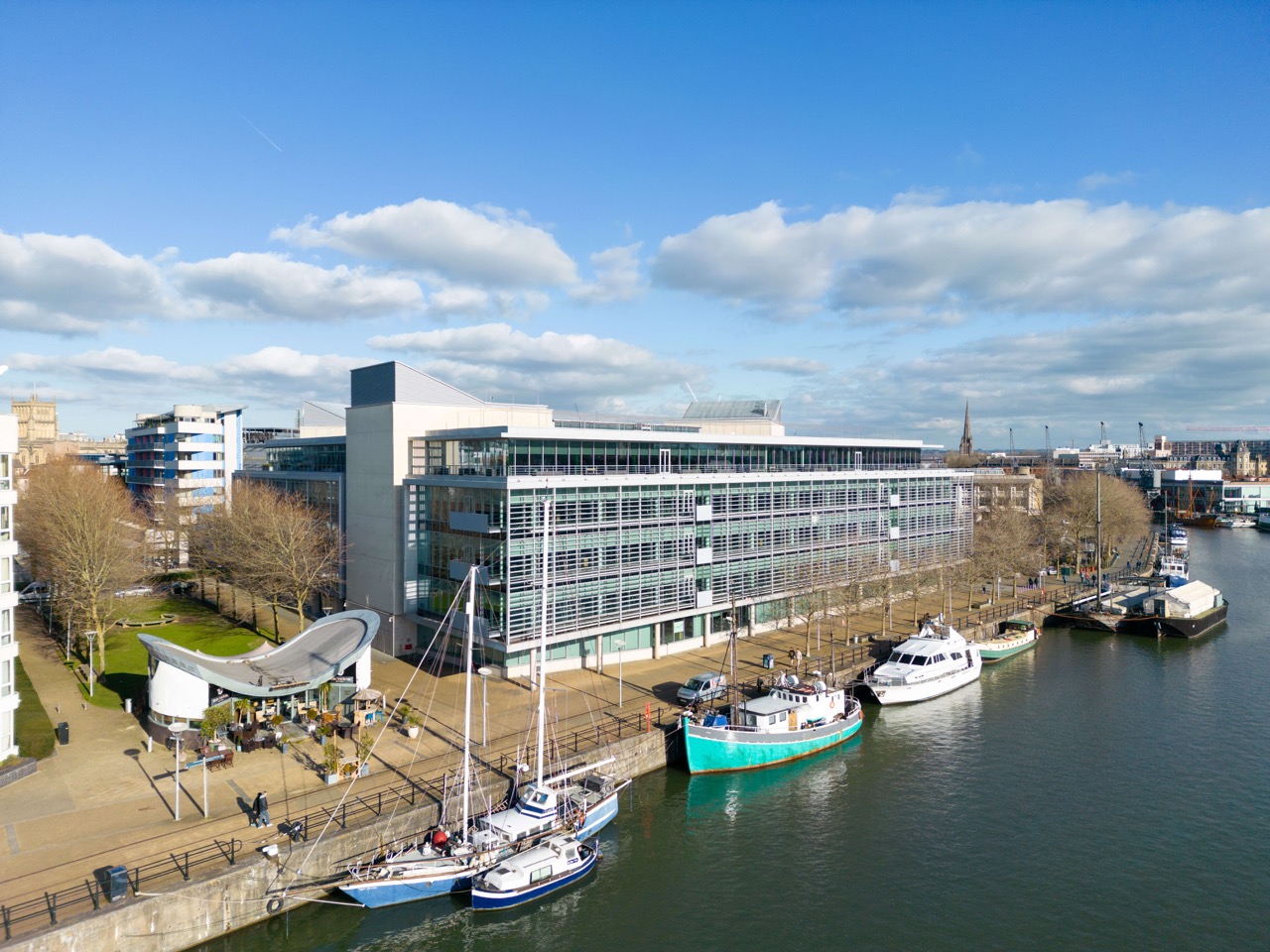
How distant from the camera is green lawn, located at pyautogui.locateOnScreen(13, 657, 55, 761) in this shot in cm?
3278

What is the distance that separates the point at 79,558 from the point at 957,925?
49.8 m

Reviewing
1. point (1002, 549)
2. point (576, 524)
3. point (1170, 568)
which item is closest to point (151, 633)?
point (576, 524)

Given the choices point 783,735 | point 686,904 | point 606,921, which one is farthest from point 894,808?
point 606,921

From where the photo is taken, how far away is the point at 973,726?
143ft

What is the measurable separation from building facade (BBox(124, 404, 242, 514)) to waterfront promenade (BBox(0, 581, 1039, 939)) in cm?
4912

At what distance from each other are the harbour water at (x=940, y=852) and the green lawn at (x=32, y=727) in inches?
607

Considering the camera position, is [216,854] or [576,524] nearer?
[216,854]

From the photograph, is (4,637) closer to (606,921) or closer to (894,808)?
(606,921)

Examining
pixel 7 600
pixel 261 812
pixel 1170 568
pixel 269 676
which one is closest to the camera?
pixel 261 812

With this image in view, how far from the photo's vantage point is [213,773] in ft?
103

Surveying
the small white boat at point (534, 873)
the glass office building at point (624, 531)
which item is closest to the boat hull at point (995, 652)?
the glass office building at point (624, 531)

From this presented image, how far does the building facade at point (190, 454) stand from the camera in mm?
95250

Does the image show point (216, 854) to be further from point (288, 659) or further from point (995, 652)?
point (995, 652)

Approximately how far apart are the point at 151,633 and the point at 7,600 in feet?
87.8
